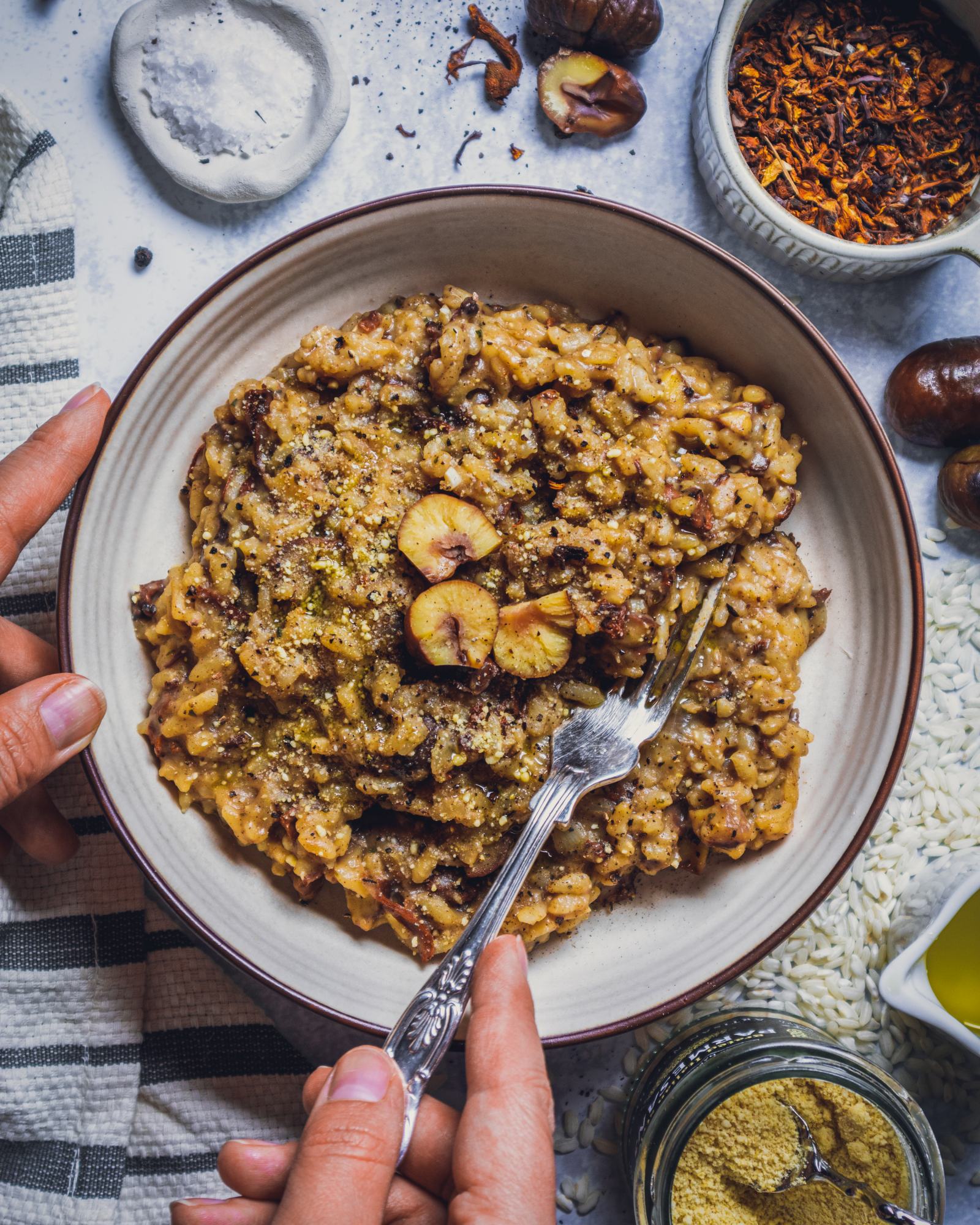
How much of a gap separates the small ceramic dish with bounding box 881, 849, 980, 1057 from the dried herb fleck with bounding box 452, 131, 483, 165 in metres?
3.09

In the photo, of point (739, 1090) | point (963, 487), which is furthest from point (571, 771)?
point (963, 487)

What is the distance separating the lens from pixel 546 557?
2.82 meters

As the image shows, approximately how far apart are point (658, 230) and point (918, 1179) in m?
3.16

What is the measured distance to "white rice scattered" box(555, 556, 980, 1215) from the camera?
11.8 ft

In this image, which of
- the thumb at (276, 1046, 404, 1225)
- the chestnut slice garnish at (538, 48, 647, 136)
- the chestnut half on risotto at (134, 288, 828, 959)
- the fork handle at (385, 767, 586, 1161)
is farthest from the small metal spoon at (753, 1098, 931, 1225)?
the chestnut slice garnish at (538, 48, 647, 136)

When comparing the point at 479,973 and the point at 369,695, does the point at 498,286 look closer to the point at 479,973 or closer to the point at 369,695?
the point at 369,695

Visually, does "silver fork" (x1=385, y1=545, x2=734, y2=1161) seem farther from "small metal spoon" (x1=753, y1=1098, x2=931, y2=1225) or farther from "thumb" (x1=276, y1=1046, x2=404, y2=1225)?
"small metal spoon" (x1=753, y1=1098, x2=931, y2=1225)

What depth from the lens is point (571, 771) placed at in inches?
114

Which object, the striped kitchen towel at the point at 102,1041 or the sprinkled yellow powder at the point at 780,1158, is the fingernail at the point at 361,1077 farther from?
the sprinkled yellow powder at the point at 780,1158

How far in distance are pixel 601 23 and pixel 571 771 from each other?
8.60ft

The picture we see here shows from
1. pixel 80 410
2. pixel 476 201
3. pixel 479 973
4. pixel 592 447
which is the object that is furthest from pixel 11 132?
pixel 479 973

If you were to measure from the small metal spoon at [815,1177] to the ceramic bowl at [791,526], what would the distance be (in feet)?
2.32

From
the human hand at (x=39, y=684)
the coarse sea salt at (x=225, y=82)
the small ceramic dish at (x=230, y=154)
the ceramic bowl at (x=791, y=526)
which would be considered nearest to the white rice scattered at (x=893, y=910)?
the ceramic bowl at (x=791, y=526)

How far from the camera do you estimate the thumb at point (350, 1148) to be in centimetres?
234
